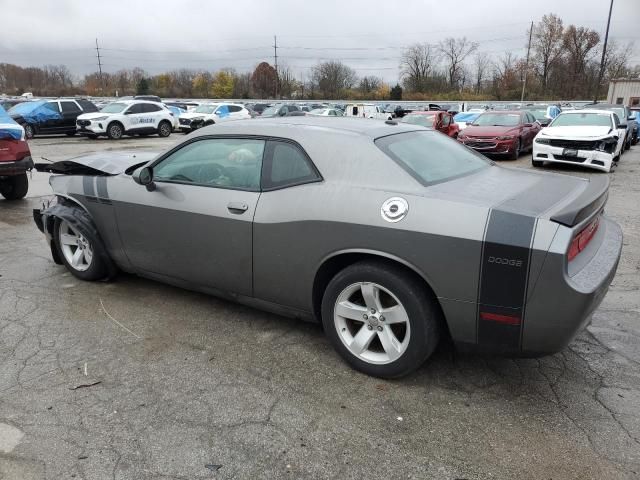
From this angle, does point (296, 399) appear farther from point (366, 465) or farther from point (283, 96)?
point (283, 96)

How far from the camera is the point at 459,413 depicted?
8.91 feet

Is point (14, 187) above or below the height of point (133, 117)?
below

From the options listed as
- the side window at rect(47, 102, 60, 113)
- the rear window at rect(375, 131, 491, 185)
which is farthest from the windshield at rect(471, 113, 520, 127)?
the side window at rect(47, 102, 60, 113)

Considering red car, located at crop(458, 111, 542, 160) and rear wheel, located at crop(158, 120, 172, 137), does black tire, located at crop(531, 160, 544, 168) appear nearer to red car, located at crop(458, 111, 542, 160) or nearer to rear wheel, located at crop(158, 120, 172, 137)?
red car, located at crop(458, 111, 542, 160)

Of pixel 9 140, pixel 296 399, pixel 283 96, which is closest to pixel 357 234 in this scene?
pixel 296 399

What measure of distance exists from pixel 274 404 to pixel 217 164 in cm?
175

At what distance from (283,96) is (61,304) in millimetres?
72549

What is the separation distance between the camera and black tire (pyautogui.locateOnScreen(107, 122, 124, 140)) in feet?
69.1

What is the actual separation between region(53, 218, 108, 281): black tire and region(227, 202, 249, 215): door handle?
169 cm

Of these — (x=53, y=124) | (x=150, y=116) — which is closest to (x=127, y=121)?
(x=150, y=116)

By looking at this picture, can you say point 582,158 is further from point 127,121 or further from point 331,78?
point 331,78

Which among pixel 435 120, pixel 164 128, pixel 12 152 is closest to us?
pixel 12 152

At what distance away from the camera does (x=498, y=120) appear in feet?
51.6

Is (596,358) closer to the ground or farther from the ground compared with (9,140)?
closer to the ground
